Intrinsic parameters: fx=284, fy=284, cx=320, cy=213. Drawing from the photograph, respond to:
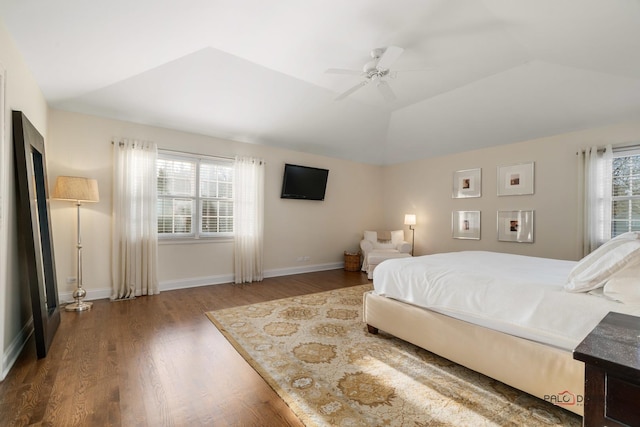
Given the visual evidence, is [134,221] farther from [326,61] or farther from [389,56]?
[389,56]

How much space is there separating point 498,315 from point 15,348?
357 centimetres

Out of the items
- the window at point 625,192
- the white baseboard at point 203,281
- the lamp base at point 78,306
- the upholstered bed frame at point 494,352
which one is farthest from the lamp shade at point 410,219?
the lamp base at point 78,306

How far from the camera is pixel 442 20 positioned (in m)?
2.68

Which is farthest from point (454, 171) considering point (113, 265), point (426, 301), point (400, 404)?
point (113, 265)

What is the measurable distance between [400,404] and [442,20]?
3204mm

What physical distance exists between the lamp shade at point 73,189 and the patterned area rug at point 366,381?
2.20 metres

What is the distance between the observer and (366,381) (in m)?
1.96

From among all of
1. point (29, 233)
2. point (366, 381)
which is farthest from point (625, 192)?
point (29, 233)

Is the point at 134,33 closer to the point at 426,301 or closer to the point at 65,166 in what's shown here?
the point at 65,166

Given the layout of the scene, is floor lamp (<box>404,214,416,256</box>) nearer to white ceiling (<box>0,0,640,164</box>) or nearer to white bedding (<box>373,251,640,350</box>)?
white ceiling (<box>0,0,640,164</box>)

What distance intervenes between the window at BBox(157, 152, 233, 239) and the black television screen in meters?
1.02

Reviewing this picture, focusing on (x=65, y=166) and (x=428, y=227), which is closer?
(x=65, y=166)

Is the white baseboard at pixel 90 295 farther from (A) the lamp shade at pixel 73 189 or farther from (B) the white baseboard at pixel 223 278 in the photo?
(A) the lamp shade at pixel 73 189

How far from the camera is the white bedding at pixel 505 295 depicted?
1559mm
